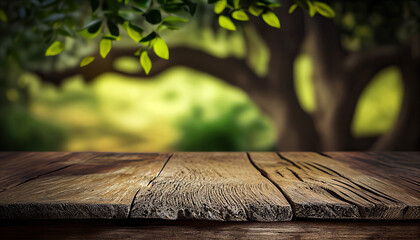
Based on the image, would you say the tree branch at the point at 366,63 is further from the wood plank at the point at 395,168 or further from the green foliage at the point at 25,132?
the green foliage at the point at 25,132

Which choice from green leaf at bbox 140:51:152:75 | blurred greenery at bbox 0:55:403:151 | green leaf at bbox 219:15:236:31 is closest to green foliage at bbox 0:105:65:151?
blurred greenery at bbox 0:55:403:151

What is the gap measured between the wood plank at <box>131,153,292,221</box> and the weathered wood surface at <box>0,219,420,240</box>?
0.09ft

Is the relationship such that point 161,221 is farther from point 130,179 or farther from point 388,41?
point 388,41

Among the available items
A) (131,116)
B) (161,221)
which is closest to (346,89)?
(131,116)

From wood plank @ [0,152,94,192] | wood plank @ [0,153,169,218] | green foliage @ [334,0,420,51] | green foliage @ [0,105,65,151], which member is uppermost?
green foliage @ [334,0,420,51]

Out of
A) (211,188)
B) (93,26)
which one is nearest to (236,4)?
(93,26)

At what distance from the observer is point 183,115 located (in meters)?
3.20

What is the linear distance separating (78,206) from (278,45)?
2.45 metres

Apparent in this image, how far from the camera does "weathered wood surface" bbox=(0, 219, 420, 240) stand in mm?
523

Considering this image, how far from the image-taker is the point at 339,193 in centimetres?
57

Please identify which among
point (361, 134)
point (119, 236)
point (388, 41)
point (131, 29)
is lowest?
point (361, 134)

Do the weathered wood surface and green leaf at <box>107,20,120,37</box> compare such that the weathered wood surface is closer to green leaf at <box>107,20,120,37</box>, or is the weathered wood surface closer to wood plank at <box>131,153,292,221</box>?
wood plank at <box>131,153,292,221</box>

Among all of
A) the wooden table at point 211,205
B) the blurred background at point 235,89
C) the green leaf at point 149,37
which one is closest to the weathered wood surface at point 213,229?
the wooden table at point 211,205

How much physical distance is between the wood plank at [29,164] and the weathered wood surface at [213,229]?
137 mm
